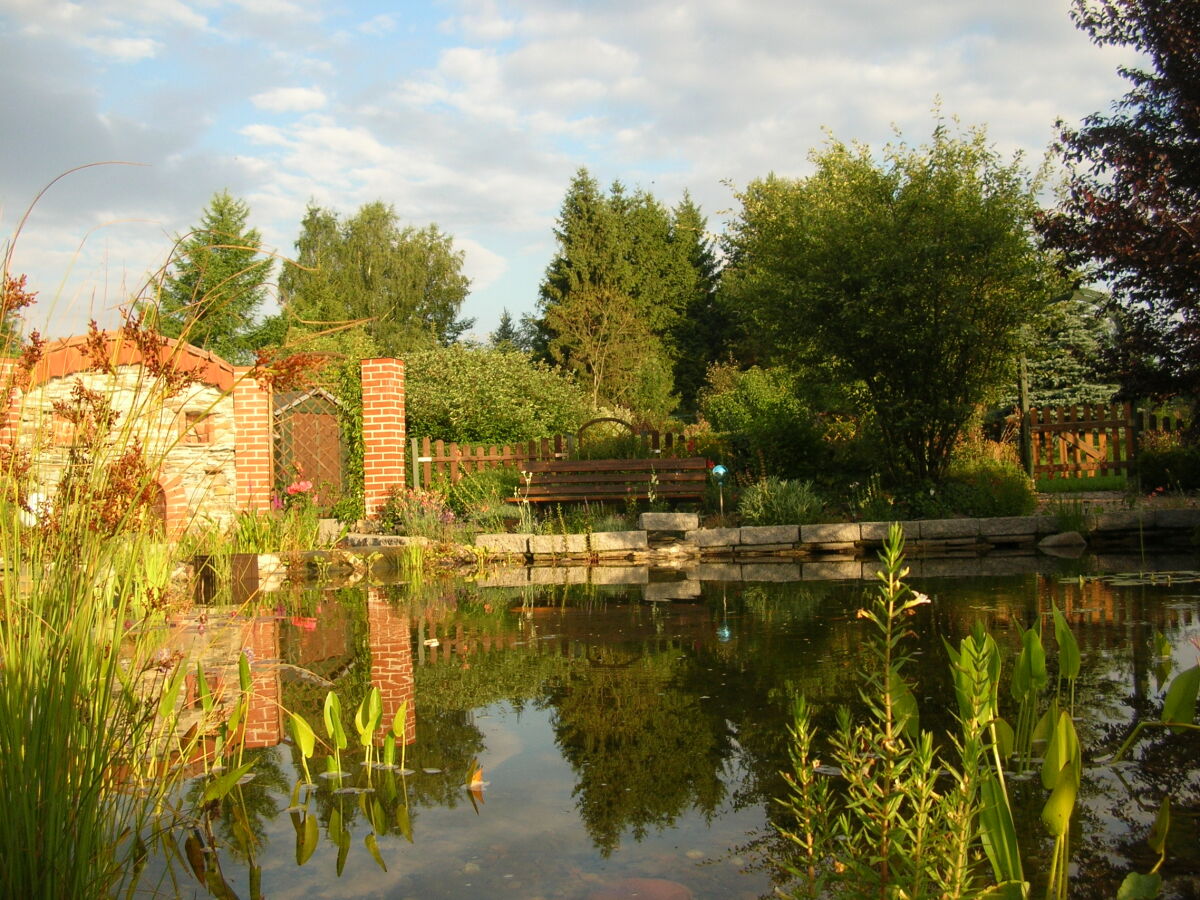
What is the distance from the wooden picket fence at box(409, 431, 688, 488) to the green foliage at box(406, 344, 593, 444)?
3077mm

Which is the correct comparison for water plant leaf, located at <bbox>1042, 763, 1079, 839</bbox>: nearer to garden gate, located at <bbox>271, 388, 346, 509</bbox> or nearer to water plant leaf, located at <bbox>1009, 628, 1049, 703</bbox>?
water plant leaf, located at <bbox>1009, 628, 1049, 703</bbox>

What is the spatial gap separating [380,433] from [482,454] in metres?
1.88

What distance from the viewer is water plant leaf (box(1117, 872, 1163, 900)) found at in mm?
2369

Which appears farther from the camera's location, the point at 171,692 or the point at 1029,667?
the point at 1029,667

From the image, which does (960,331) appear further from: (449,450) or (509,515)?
(449,450)

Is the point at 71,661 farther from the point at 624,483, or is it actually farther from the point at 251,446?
the point at 624,483

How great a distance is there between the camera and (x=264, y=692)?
16.2 ft

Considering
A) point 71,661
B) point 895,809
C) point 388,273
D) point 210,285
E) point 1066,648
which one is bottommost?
point 895,809

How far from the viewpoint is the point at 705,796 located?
3.37m

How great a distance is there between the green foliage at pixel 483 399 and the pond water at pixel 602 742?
1028 cm

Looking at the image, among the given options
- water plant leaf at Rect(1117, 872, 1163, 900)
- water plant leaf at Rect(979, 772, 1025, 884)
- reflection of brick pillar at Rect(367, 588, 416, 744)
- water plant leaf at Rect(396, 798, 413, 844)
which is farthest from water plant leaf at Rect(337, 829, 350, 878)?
water plant leaf at Rect(1117, 872, 1163, 900)

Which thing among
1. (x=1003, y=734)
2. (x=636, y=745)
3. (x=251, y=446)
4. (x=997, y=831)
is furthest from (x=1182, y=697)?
(x=251, y=446)

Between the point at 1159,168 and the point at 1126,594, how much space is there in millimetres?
4150

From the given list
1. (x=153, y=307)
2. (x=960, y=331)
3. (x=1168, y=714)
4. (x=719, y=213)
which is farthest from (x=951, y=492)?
(x=719, y=213)
